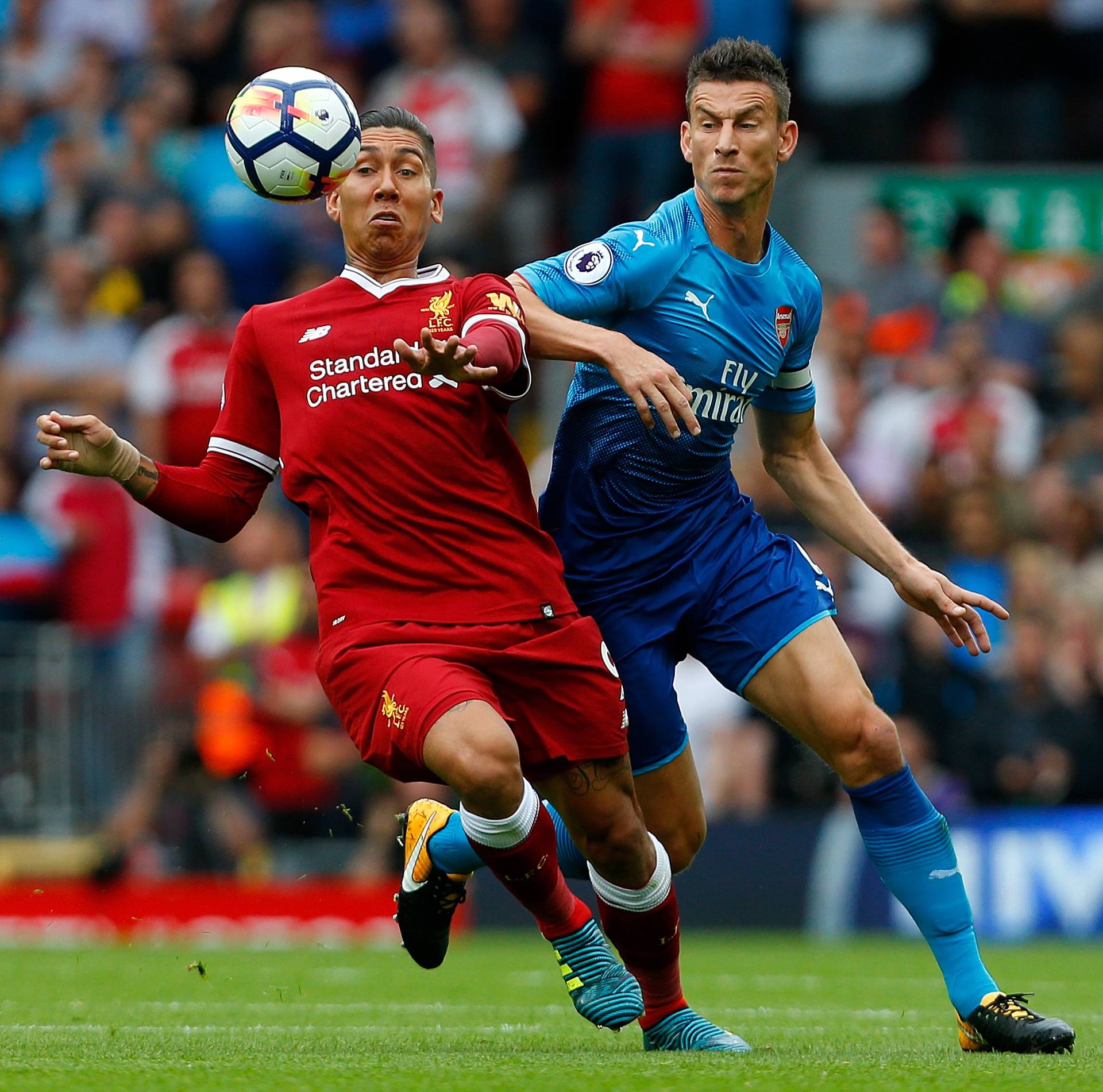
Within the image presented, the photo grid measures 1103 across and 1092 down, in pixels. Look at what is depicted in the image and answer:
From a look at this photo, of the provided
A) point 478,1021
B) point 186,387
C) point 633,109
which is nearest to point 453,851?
point 478,1021

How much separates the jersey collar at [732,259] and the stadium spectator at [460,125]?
8.93 m

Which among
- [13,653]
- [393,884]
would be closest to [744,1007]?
[393,884]

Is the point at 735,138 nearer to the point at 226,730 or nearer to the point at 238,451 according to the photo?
the point at 238,451

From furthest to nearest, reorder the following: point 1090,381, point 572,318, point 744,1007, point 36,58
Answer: point 36,58, point 1090,381, point 744,1007, point 572,318

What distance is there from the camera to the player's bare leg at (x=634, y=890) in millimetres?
5957

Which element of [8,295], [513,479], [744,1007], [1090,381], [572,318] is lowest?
[744,1007]

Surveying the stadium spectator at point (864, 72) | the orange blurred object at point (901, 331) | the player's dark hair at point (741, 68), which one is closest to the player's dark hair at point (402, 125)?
the player's dark hair at point (741, 68)

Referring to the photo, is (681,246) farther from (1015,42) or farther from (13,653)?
(1015,42)

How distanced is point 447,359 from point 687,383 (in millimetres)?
1113

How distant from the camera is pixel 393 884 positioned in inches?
512

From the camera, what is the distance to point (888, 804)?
6164 millimetres

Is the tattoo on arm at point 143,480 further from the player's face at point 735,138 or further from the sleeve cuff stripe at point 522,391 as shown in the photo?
the player's face at point 735,138

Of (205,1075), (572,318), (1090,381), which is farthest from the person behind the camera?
(1090,381)

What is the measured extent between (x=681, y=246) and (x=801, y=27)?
34.9 ft
